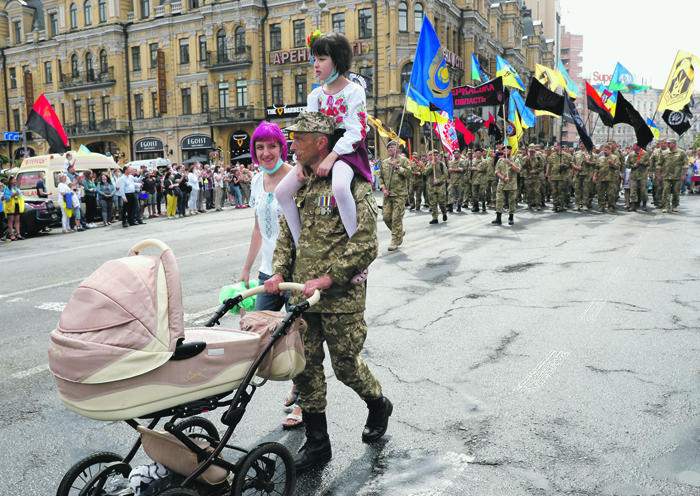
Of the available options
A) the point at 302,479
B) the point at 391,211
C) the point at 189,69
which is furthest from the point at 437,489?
the point at 189,69

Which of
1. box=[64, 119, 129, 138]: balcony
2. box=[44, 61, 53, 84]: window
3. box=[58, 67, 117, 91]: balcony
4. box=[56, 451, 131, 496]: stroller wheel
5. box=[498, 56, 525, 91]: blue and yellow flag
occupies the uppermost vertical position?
box=[44, 61, 53, 84]: window

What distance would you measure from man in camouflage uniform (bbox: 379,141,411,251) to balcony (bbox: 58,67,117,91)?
4506 centimetres

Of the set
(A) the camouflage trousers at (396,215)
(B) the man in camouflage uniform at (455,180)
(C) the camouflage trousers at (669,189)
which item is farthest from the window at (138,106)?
(A) the camouflage trousers at (396,215)

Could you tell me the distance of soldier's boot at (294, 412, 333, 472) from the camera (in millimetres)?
3510

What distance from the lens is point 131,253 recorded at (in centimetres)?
292

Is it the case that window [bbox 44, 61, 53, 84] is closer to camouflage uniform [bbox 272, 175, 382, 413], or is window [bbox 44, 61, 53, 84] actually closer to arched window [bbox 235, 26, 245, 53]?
arched window [bbox 235, 26, 245, 53]

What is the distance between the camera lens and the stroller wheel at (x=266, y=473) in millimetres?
2828

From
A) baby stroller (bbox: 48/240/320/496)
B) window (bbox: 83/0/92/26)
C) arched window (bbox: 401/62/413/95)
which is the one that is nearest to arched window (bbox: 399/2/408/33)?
arched window (bbox: 401/62/413/95)

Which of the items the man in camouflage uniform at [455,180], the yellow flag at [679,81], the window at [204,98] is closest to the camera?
the yellow flag at [679,81]

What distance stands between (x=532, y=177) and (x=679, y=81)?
6650mm

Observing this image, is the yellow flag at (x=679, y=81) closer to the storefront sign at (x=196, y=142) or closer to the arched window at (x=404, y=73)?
the arched window at (x=404, y=73)

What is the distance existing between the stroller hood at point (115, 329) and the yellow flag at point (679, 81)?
22202mm

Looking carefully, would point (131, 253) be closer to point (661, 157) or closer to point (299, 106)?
point (661, 157)

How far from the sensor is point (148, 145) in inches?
1992
